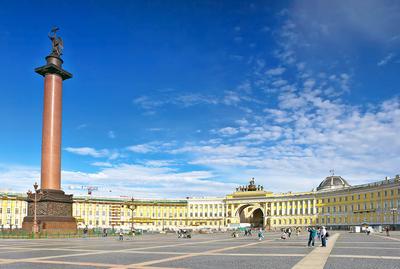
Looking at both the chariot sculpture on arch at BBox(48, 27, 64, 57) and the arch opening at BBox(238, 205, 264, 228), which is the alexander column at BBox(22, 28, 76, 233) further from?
the arch opening at BBox(238, 205, 264, 228)

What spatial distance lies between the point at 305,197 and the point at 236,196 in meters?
27.6

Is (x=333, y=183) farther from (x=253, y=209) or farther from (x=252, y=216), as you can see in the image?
(x=252, y=216)

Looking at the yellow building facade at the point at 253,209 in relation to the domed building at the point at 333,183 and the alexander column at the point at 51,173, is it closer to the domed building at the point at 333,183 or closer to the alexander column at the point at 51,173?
the domed building at the point at 333,183

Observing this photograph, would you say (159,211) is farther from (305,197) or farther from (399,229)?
(399,229)

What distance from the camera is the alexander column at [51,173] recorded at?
5169cm

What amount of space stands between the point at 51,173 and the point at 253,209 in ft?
385

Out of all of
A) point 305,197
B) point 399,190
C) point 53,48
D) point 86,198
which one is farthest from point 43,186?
point 305,197

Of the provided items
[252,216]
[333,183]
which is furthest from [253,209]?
[333,183]

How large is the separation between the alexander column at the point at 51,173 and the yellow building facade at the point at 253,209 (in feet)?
113

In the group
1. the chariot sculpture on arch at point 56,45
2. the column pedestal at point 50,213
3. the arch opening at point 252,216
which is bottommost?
the arch opening at point 252,216

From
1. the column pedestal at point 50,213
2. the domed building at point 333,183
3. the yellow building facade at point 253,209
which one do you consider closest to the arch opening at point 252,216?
the yellow building facade at point 253,209

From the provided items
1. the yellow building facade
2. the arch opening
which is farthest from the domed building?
the arch opening

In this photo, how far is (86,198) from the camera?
136m

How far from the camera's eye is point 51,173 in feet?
175
